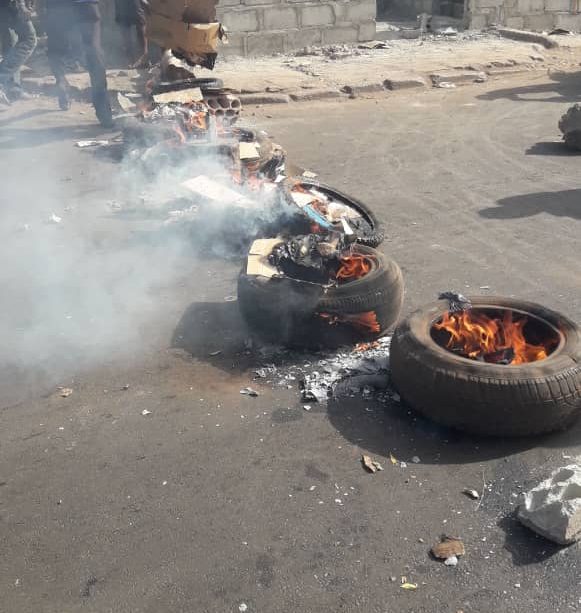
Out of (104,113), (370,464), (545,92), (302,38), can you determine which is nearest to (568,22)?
(545,92)

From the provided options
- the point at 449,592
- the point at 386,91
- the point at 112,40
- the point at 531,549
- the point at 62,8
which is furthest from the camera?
the point at 112,40

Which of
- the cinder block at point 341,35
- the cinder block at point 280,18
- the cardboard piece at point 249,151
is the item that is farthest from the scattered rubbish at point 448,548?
the cinder block at point 341,35

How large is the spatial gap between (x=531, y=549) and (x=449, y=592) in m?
0.48

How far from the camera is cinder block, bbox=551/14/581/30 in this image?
1933cm

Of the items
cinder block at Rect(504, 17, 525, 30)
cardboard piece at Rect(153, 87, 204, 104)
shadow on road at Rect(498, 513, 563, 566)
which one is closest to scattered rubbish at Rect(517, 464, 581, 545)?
shadow on road at Rect(498, 513, 563, 566)

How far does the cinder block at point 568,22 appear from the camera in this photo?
19.3 metres

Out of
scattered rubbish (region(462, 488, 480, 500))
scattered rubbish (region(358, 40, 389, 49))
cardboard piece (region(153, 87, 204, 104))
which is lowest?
scattered rubbish (region(358, 40, 389, 49))

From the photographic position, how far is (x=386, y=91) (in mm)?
13625

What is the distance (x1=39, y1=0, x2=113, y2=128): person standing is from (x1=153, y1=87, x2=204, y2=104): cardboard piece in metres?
1.22

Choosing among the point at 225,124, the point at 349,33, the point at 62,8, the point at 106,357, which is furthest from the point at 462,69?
the point at 106,357

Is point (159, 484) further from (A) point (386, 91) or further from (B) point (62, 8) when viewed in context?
(A) point (386, 91)

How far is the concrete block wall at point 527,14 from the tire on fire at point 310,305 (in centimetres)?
1643

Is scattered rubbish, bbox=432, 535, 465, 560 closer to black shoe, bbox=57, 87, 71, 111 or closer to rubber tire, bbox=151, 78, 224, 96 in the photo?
rubber tire, bbox=151, 78, 224, 96

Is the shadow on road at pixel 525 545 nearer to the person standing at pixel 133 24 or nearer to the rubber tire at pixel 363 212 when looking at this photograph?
the rubber tire at pixel 363 212
